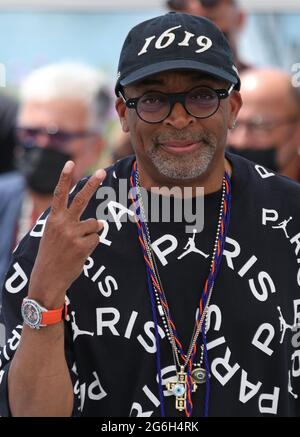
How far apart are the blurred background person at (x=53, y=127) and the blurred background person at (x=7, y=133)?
0.42ft

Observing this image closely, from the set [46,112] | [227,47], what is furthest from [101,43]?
[227,47]

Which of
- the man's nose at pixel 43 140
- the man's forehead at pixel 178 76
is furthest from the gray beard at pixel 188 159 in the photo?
the man's nose at pixel 43 140

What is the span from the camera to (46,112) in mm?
5656

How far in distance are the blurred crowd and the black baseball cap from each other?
7.93 feet

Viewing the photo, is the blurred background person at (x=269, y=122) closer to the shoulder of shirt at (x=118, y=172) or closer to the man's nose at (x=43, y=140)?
the man's nose at (x=43, y=140)

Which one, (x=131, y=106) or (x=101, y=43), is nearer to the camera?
(x=131, y=106)

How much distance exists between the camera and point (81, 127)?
18.8ft

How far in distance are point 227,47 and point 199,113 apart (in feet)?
0.97

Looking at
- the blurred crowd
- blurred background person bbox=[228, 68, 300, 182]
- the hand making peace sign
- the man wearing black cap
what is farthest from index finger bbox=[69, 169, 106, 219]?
blurred background person bbox=[228, 68, 300, 182]

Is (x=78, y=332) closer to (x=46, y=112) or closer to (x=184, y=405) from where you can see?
(x=184, y=405)

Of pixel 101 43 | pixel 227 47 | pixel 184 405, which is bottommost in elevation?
pixel 184 405

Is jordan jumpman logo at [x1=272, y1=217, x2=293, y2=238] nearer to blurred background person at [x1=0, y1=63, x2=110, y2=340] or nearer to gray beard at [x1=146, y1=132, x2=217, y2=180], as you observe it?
gray beard at [x1=146, y1=132, x2=217, y2=180]

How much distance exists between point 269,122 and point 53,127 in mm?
1295

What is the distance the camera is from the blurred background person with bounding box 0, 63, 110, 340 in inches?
221
